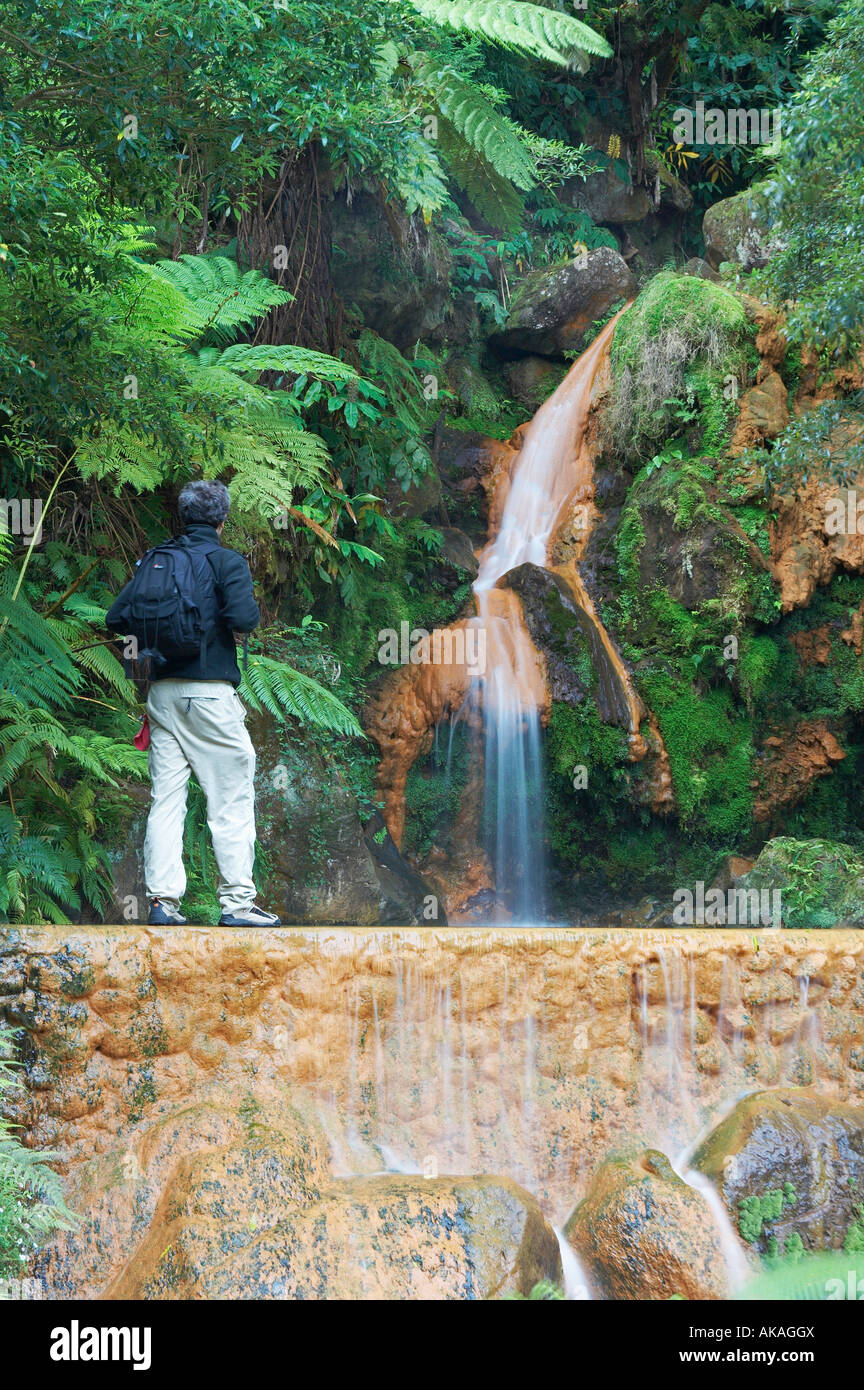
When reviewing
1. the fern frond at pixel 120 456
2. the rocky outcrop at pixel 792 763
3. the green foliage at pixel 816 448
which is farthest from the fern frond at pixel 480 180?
the rocky outcrop at pixel 792 763

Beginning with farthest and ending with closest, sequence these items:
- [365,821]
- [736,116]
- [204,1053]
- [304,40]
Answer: [736,116], [365,821], [304,40], [204,1053]

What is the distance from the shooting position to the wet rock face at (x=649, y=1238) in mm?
4285

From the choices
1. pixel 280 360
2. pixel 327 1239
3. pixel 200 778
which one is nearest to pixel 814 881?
pixel 200 778

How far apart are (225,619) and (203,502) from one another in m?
0.60

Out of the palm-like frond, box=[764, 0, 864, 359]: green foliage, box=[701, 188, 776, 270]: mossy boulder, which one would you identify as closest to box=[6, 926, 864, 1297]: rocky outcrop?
box=[764, 0, 864, 359]: green foliage

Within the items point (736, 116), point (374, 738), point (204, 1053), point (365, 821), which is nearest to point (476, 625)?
point (374, 738)

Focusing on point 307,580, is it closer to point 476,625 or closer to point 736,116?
point 476,625

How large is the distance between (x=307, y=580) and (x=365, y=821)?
91.0 inches

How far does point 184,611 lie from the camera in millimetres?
4703

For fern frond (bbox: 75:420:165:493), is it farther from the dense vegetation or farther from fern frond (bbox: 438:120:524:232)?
fern frond (bbox: 438:120:524:232)

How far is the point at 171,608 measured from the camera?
4.70 metres

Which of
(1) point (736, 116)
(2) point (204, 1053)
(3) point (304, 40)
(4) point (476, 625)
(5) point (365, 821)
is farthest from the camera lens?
(1) point (736, 116)

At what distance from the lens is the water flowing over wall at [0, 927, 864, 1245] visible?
439 cm

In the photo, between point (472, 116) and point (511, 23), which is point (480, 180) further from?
point (511, 23)
